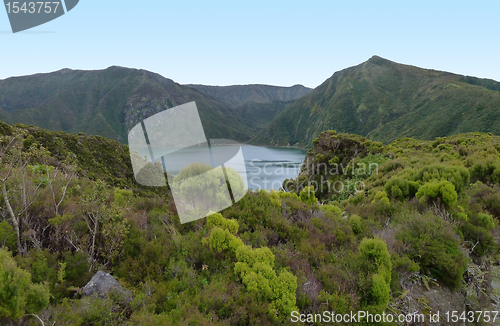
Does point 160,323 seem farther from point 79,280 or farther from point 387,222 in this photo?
point 387,222

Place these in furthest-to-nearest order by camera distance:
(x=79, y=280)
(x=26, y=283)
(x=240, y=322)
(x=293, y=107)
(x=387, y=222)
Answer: (x=293, y=107) → (x=387, y=222) → (x=79, y=280) → (x=240, y=322) → (x=26, y=283)

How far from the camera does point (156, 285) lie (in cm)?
330

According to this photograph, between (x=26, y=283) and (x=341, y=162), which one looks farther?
(x=341, y=162)

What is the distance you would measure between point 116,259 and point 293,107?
7358 inches

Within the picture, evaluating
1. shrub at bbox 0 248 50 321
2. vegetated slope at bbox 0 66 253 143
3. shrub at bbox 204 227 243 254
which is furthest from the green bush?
vegetated slope at bbox 0 66 253 143

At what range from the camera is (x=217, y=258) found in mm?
4156

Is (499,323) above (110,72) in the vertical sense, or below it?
below

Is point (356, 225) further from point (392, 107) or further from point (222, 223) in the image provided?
point (392, 107)

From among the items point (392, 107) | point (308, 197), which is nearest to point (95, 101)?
point (392, 107)

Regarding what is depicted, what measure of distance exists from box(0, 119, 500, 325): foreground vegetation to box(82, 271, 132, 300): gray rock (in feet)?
0.30

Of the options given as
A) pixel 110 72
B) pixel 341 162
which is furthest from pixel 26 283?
pixel 110 72

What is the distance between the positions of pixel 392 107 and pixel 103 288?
131m

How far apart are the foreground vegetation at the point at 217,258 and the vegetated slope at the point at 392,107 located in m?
76.7

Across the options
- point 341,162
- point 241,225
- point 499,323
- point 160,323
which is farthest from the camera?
point 341,162
